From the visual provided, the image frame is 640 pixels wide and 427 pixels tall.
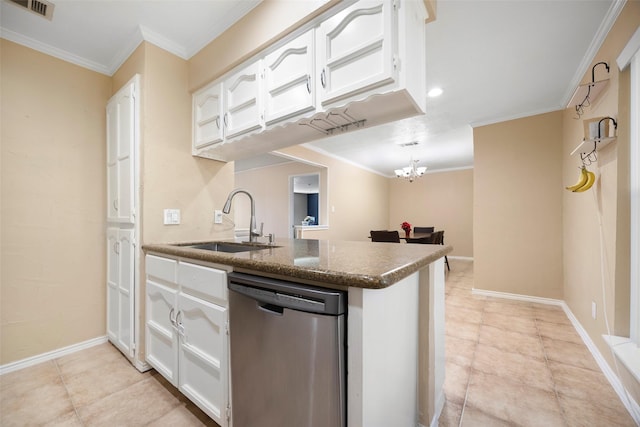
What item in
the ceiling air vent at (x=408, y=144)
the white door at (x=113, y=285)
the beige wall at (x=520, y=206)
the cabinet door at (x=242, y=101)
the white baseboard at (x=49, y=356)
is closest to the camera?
the cabinet door at (x=242, y=101)

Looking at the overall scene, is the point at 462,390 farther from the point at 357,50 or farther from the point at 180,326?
the point at 357,50

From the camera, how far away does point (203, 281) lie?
A: 1.27 m

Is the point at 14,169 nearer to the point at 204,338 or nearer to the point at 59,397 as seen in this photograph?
the point at 59,397

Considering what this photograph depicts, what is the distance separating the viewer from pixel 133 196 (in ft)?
6.06

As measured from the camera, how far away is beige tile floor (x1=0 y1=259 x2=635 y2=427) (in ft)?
4.50

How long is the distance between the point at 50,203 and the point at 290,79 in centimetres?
209

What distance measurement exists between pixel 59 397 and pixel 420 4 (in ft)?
9.76

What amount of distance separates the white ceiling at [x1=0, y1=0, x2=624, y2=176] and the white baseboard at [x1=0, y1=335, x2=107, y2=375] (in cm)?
229

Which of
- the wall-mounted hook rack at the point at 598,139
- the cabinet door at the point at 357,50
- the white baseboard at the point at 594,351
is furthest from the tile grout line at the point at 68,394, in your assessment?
the wall-mounted hook rack at the point at 598,139

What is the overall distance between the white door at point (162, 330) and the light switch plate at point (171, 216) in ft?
1.42

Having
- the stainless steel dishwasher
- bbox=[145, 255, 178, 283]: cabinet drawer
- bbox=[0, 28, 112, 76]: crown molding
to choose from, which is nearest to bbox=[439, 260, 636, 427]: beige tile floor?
the stainless steel dishwasher

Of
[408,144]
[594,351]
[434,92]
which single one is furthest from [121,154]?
[408,144]

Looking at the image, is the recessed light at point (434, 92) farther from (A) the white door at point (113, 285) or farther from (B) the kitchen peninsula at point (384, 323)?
(A) the white door at point (113, 285)

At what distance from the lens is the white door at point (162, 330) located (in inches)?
58.6
